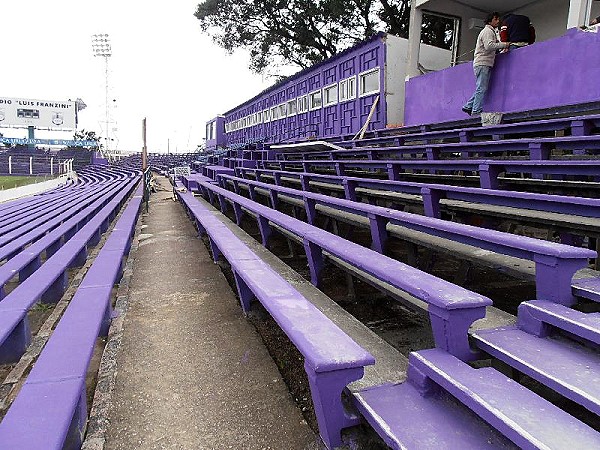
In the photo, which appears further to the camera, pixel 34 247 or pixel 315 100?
pixel 315 100

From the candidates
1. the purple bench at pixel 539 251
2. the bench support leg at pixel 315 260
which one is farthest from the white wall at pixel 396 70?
the purple bench at pixel 539 251

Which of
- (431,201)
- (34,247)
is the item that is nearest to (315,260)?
(431,201)

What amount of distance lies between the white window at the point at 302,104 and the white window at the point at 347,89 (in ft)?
8.08

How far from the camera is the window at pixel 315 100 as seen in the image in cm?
1313

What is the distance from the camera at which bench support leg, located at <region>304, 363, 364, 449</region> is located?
1.48 metres

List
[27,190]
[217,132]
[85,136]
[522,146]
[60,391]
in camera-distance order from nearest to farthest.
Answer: [60,391]
[522,146]
[27,190]
[217,132]
[85,136]

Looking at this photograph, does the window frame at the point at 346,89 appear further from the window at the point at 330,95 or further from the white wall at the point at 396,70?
the white wall at the point at 396,70

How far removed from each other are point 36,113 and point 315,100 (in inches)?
1973

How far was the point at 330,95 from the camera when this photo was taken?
1253cm

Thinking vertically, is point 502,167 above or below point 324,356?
above

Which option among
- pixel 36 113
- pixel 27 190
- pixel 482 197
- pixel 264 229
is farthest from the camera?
pixel 36 113

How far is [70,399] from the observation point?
5.26 ft

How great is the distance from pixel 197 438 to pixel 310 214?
2.60 meters

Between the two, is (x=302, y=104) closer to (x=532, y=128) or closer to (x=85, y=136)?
(x=532, y=128)
